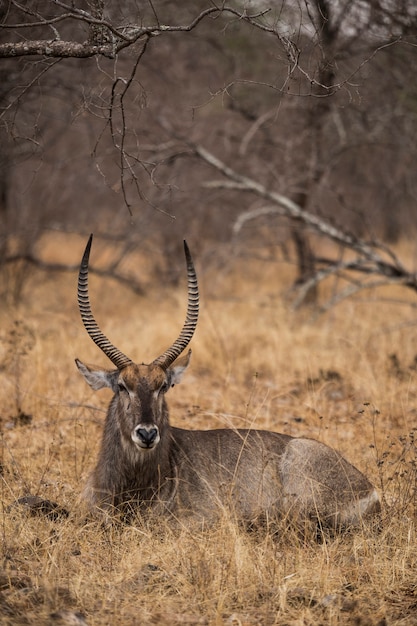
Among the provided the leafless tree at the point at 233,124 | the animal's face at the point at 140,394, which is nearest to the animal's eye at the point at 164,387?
the animal's face at the point at 140,394

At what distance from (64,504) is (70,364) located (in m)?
4.11

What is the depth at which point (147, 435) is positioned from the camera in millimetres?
5312

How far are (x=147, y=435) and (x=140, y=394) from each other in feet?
1.23

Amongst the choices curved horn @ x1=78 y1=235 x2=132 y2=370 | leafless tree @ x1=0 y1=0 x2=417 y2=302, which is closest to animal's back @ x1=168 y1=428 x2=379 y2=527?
curved horn @ x1=78 y1=235 x2=132 y2=370

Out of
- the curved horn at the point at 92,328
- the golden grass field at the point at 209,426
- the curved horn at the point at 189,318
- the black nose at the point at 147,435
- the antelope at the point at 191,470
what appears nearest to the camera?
the golden grass field at the point at 209,426

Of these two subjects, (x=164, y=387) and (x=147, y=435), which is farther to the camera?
(x=164, y=387)

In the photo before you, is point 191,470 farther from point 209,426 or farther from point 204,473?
point 209,426

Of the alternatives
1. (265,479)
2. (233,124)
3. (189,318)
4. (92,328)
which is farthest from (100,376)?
(233,124)

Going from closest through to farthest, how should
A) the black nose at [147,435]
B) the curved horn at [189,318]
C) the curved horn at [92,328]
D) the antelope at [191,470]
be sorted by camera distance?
the black nose at [147,435]
the antelope at [191,470]
the curved horn at [92,328]
the curved horn at [189,318]

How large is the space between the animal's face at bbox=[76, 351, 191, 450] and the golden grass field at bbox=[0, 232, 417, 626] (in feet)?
1.32

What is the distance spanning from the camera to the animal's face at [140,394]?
535 cm

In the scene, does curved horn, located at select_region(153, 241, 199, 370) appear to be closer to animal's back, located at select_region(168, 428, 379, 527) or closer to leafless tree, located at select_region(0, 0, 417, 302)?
animal's back, located at select_region(168, 428, 379, 527)

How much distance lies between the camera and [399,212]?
20.9 m

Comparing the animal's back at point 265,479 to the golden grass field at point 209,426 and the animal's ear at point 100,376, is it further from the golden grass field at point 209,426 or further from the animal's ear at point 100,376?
the animal's ear at point 100,376
